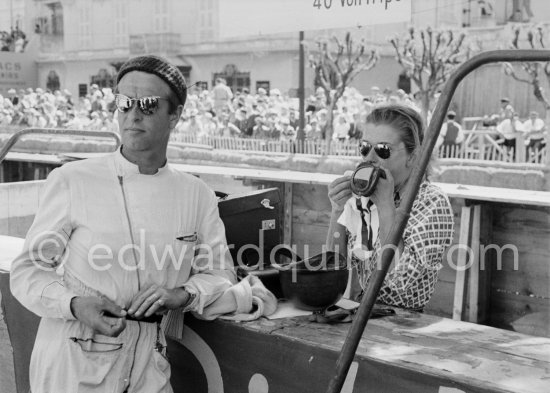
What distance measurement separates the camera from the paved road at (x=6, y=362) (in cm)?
354

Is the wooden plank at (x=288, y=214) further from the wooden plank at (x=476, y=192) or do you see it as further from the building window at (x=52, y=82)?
the building window at (x=52, y=82)

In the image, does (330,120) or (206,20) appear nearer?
(330,120)

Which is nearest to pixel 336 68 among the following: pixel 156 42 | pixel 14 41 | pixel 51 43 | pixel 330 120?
Result: pixel 330 120

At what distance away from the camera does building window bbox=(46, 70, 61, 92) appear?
4100 centimetres

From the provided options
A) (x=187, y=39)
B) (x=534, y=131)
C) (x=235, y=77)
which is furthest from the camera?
(x=187, y=39)

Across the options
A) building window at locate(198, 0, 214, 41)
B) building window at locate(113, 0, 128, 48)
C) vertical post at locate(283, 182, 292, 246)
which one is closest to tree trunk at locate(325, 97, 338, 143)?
vertical post at locate(283, 182, 292, 246)

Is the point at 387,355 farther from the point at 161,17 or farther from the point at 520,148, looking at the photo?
the point at 161,17

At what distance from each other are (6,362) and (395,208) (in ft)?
7.02

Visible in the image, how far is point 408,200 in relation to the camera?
65.8 inches

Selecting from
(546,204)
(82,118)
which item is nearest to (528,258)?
(546,204)

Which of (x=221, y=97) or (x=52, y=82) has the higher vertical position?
(x=52, y=82)

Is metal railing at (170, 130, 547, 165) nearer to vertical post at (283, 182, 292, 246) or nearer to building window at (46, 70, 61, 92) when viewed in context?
vertical post at (283, 182, 292, 246)

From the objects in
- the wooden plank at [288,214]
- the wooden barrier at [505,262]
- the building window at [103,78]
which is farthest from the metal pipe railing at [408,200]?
the building window at [103,78]

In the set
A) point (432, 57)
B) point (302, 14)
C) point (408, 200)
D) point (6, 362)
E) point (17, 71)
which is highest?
point (17, 71)
